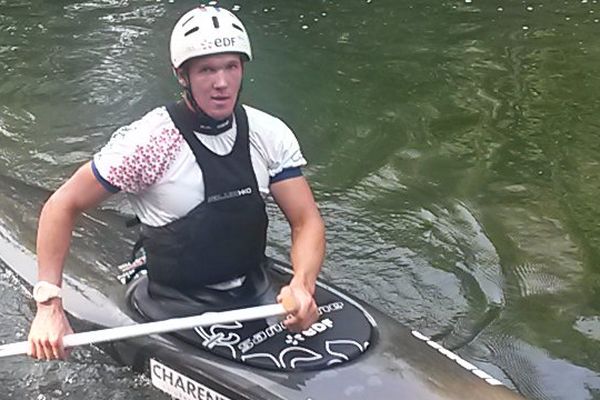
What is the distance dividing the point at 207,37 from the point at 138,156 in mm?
512

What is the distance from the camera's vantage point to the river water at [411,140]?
473 cm

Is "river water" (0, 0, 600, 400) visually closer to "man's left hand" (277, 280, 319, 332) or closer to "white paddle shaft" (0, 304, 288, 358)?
"white paddle shaft" (0, 304, 288, 358)

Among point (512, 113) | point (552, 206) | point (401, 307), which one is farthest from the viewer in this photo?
point (512, 113)

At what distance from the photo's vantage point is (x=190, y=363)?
3.60 m

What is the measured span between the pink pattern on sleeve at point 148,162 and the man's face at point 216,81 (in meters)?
0.18

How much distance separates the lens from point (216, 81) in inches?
135

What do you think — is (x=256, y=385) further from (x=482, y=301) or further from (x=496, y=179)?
(x=496, y=179)

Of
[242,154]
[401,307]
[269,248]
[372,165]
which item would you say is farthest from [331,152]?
[242,154]

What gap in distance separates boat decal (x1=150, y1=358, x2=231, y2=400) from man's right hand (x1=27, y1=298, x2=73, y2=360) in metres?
0.42

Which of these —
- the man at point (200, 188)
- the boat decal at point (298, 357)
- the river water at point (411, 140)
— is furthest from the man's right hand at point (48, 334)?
the boat decal at point (298, 357)

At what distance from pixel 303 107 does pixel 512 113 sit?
5.68 feet

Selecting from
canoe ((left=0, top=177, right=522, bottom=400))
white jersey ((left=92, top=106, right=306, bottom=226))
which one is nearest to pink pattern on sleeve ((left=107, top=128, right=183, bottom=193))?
white jersey ((left=92, top=106, right=306, bottom=226))

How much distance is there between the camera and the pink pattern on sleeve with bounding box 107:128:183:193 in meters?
3.48

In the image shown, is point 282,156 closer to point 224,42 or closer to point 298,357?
point 224,42
